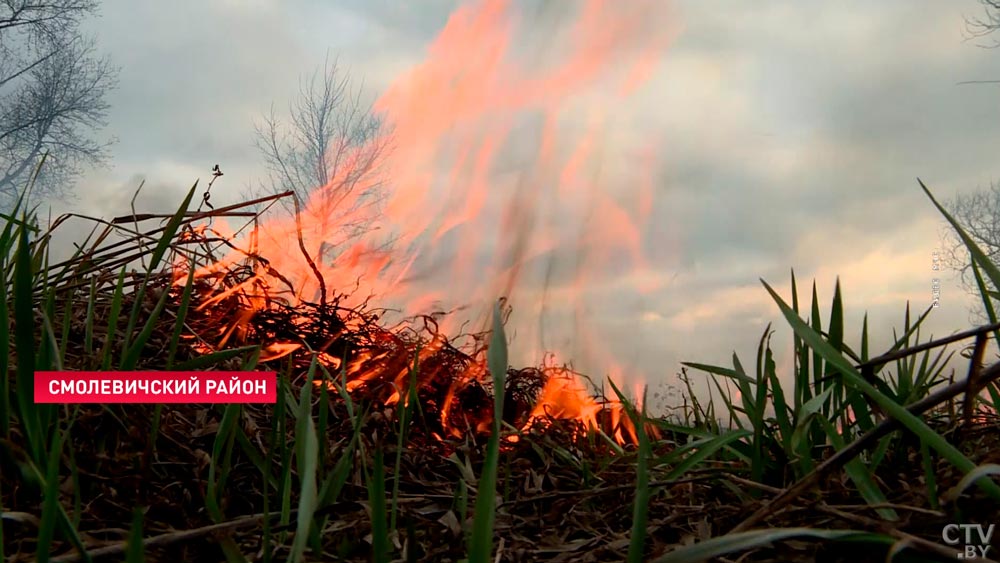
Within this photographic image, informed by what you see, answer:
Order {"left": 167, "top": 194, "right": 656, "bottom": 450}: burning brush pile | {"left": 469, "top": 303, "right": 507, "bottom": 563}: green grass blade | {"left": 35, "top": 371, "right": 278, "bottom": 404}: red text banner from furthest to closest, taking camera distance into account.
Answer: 1. {"left": 167, "top": 194, "right": 656, "bottom": 450}: burning brush pile
2. {"left": 35, "top": 371, "right": 278, "bottom": 404}: red text banner
3. {"left": 469, "top": 303, "right": 507, "bottom": 563}: green grass blade

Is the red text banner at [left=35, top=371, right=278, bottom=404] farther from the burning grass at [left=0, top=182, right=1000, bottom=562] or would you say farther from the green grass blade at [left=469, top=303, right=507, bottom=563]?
the green grass blade at [left=469, top=303, right=507, bottom=563]

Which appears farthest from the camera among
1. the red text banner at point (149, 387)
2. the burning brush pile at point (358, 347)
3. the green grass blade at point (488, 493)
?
the burning brush pile at point (358, 347)

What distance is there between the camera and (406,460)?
1487mm

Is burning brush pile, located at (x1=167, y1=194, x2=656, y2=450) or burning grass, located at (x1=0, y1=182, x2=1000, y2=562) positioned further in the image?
burning brush pile, located at (x1=167, y1=194, x2=656, y2=450)

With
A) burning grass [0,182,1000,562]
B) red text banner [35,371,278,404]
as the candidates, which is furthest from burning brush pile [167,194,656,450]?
red text banner [35,371,278,404]

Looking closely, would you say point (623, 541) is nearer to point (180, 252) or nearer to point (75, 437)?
point (75, 437)

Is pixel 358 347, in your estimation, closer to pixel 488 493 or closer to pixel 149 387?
pixel 149 387

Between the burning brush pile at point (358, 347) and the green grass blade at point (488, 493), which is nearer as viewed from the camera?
the green grass blade at point (488, 493)

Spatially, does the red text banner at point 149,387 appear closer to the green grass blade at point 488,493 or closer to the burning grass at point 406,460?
the burning grass at point 406,460

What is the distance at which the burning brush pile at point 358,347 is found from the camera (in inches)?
77.6

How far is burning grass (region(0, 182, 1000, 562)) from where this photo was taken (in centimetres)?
69

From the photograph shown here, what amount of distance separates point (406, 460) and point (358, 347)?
76 centimetres

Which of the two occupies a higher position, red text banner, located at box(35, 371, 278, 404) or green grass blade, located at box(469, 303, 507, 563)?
red text banner, located at box(35, 371, 278, 404)

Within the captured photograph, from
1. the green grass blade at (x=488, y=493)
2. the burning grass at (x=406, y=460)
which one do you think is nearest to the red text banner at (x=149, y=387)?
the burning grass at (x=406, y=460)
